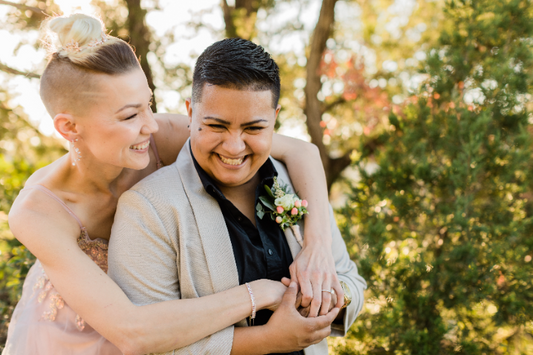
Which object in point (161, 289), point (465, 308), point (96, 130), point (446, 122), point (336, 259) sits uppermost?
point (96, 130)

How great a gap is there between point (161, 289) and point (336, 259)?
117 cm

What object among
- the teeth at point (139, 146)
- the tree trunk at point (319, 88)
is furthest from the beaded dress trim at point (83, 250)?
the tree trunk at point (319, 88)

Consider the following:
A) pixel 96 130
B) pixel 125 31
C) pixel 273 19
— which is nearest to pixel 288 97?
pixel 273 19

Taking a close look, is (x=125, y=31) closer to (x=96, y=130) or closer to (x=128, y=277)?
(x=96, y=130)

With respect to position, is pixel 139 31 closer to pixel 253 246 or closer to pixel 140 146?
pixel 140 146

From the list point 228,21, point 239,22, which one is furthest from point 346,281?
point 228,21

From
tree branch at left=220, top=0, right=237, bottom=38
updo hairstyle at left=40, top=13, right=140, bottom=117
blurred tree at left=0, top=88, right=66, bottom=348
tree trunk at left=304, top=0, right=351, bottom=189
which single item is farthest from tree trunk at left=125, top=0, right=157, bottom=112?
updo hairstyle at left=40, top=13, right=140, bottom=117

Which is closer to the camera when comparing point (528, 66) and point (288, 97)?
point (528, 66)

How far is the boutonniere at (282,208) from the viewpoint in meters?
2.27

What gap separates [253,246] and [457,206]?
2064 millimetres

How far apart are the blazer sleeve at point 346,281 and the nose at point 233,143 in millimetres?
969

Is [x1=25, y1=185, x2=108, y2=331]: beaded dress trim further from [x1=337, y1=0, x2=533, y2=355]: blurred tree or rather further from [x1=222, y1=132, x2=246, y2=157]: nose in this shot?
[x1=337, y1=0, x2=533, y2=355]: blurred tree

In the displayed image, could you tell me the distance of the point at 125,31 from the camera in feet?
17.3

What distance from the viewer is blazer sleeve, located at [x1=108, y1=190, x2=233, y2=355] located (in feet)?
6.13
